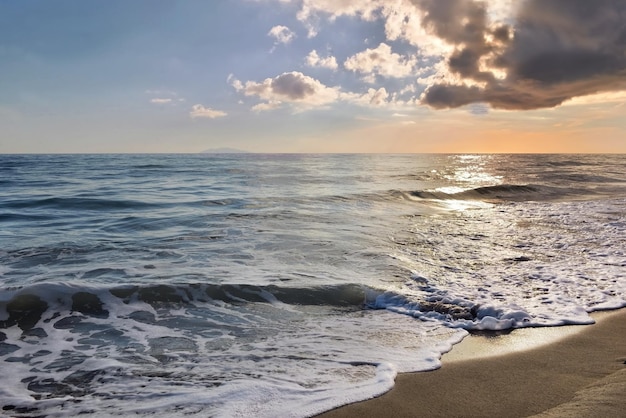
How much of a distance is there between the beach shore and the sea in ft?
0.70

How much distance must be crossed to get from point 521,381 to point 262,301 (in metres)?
3.70

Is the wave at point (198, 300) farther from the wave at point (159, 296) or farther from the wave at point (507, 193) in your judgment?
the wave at point (507, 193)

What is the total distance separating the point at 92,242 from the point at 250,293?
5756mm

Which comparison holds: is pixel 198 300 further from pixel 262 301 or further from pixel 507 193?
pixel 507 193

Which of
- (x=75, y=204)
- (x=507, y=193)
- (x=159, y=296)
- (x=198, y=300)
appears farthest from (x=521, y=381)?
(x=507, y=193)

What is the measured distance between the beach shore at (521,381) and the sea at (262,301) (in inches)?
8.4

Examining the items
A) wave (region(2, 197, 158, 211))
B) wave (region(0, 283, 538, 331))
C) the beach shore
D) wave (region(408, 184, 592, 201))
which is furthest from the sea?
wave (region(408, 184, 592, 201))

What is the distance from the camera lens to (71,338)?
5.16 m

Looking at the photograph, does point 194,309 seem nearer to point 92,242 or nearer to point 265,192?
point 92,242

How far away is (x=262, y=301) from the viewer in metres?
6.34

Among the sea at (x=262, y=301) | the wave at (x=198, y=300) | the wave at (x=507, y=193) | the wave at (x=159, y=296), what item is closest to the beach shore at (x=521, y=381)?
the sea at (x=262, y=301)

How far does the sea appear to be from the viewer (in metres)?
3.83

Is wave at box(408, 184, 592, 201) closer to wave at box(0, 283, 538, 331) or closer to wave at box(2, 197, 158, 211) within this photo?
wave at box(2, 197, 158, 211)

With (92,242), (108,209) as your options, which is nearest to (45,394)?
(92,242)
